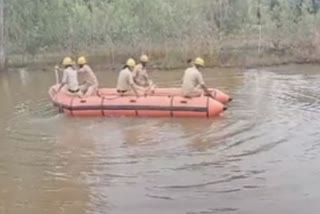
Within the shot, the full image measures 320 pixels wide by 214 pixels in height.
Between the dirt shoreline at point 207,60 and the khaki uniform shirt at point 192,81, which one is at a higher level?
the khaki uniform shirt at point 192,81

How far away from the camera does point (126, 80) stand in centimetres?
1586

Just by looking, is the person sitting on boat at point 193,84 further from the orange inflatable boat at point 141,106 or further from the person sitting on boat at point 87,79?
the person sitting on boat at point 87,79

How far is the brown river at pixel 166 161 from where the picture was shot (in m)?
9.44

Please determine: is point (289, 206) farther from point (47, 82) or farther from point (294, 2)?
point (294, 2)

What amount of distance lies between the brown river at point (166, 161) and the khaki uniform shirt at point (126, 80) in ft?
3.19

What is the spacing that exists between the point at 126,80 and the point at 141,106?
0.89 metres

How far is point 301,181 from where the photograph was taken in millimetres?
10195

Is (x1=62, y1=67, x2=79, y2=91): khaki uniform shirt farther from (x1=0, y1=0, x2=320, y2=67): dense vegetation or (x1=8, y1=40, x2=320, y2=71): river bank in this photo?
(x1=0, y1=0, x2=320, y2=67): dense vegetation

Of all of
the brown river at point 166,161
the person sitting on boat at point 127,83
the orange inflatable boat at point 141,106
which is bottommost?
the brown river at point 166,161

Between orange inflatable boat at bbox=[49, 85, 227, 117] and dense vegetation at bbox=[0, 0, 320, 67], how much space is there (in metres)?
11.4

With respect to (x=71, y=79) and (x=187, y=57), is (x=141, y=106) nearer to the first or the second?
(x=71, y=79)

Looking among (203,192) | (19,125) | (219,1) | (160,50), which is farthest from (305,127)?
(219,1)

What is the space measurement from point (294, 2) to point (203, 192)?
2197 centimetres

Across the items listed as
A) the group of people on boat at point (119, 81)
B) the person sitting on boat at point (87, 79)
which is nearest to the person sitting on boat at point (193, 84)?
the group of people on boat at point (119, 81)
